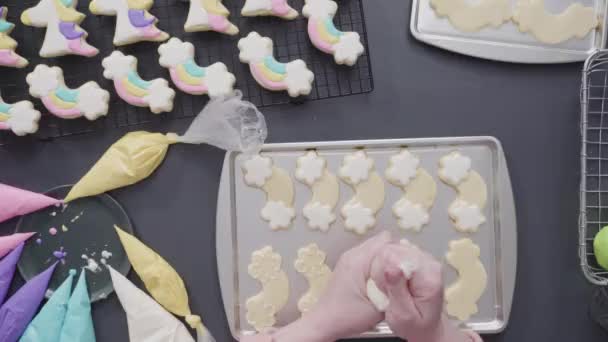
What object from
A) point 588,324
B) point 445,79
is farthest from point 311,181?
point 588,324

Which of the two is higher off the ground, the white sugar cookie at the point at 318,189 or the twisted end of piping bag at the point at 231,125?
the twisted end of piping bag at the point at 231,125

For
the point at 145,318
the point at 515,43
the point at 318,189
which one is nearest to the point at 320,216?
the point at 318,189

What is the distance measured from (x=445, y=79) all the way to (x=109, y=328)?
816 millimetres

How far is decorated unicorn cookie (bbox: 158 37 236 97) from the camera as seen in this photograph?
1.01 metres

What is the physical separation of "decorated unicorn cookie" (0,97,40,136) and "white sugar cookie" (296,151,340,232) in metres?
0.51

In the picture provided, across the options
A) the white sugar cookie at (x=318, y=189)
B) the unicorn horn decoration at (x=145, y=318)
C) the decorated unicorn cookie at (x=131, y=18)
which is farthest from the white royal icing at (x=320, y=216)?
the decorated unicorn cookie at (x=131, y=18)

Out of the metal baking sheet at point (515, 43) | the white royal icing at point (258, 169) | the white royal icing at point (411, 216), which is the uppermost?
the metal baking sheet at point (515, 43)

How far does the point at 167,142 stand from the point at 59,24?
299 millimetres

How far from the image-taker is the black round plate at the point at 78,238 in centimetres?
106

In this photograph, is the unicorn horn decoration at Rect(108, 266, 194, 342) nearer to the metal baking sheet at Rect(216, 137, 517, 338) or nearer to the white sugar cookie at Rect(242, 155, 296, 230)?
the metal baking sheet at Rect(216, 137, 517, 338)

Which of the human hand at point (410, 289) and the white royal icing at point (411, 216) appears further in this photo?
the white royal icing at point (411, 216)

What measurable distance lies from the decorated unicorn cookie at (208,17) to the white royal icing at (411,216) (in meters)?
0.46

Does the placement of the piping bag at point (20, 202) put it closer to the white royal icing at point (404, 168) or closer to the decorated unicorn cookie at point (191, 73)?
the decorated unicorn cookie at point (191, 73)

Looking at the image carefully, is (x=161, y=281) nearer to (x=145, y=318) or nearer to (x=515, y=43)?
(x=145, y=318)
